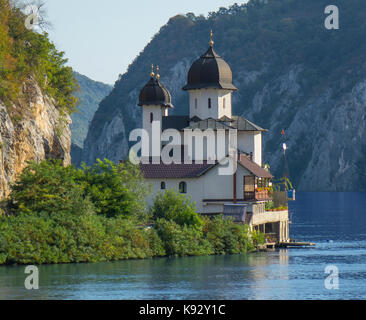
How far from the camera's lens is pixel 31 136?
79500mm

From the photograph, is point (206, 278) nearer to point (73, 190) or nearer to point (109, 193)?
point (73, 190)

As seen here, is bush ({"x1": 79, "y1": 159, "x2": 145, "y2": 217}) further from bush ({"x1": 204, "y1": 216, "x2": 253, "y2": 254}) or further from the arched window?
the arched window

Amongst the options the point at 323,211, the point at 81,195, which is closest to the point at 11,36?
the point at 81,195

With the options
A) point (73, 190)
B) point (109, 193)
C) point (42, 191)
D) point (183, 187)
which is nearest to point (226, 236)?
point (183, 187)

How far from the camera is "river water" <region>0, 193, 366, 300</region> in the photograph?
5656 cm

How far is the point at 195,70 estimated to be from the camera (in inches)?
4035

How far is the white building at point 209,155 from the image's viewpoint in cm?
8812

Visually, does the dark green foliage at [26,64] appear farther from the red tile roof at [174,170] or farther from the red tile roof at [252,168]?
the red tile roof at [252,168]

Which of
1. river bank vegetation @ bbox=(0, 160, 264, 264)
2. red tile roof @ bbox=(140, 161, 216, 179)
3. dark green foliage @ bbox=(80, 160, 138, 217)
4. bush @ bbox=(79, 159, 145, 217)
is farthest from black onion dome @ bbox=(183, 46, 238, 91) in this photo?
dark green foliage @ bbox=(80, 160, 138, 217)

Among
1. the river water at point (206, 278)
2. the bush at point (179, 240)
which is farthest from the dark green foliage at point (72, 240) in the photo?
the river water at point (206, 278)

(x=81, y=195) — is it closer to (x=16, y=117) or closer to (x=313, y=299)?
(x=16, y=117)

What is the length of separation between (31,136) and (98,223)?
36.1 feet

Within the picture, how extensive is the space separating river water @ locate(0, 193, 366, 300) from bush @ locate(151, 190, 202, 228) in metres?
4.55

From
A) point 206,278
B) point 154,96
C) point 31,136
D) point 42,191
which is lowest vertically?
point 206,278
